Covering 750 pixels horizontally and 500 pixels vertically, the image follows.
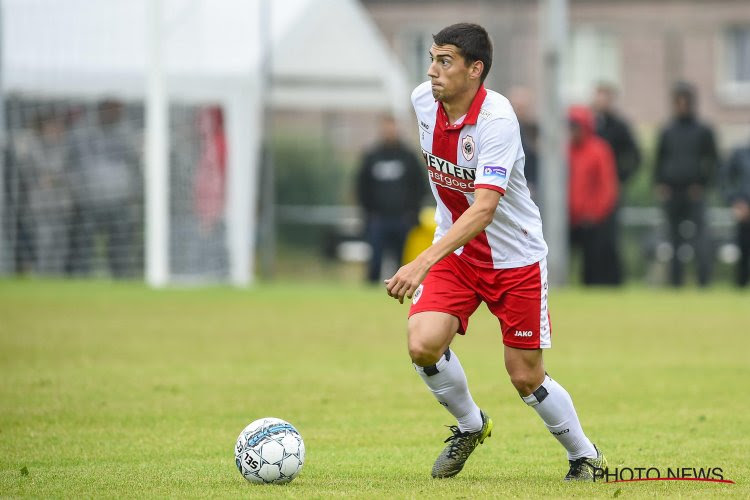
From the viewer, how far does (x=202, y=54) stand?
22.0 metres

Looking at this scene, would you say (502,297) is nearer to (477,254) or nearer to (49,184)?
(477,254)

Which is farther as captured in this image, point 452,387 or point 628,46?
Result: point 628,46

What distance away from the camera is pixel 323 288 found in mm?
22094

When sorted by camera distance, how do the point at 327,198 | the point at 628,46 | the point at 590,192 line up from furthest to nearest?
the point at 628,46
the point at 327,198
the point at 590,192

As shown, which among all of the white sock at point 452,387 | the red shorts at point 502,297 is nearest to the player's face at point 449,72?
the red shorts at point 502,297

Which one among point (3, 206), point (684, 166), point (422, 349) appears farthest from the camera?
point (3, 206)

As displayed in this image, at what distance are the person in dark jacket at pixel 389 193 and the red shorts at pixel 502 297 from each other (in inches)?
555

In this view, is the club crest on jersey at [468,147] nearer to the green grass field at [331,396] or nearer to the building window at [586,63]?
the green grass field at [331,396]

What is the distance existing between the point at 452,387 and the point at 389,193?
14291 mm

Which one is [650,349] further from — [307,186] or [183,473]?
[307,186]

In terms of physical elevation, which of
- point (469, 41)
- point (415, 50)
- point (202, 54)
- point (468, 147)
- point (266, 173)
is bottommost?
point (266, 173)

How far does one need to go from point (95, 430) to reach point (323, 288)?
13.2 meters

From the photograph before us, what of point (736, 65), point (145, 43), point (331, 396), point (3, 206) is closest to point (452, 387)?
point (331, 396)

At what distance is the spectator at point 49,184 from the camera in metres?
22.5
